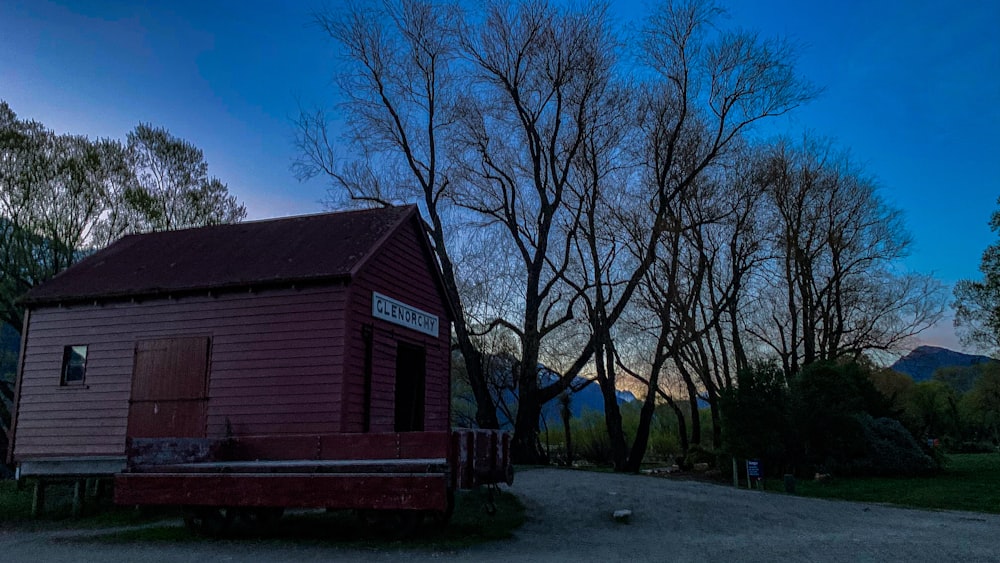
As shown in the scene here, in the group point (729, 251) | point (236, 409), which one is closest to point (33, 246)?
point (236, 409)

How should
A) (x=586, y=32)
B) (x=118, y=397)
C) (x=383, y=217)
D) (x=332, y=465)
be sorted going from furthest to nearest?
(x=586, y=32), (x=383, y=217), (x=118, y=397), (x=332, y=465)

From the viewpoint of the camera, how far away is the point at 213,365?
1353 cm

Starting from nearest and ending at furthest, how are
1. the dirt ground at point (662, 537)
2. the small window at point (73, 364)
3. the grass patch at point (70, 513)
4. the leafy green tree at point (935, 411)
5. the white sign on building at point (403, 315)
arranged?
the dirt ground at point (662, 537)
the grass patch at point (70, 513)
the white sign on building at point (403, 315)
the small window at point (73, 364)
the leafy green tree at point (935, 411)

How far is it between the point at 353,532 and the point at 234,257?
754cm

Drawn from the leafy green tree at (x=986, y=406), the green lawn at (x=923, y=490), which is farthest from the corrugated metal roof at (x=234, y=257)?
the leafy green tree at (x=986, y=406)

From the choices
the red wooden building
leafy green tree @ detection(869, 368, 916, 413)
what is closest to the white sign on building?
the red wooden building

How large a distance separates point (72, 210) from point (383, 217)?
1944cm

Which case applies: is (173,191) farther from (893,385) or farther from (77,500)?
(893,385)

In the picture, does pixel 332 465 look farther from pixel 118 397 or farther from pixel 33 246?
pixel 33 246

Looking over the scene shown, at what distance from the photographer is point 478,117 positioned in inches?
1011

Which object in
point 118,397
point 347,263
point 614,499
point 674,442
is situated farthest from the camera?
point 674,442

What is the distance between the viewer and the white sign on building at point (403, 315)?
13.8 meters

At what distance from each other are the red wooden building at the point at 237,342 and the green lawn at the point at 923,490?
1041 cm

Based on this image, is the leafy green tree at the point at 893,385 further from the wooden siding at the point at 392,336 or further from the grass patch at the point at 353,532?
the grass patch at the point at 353,532
